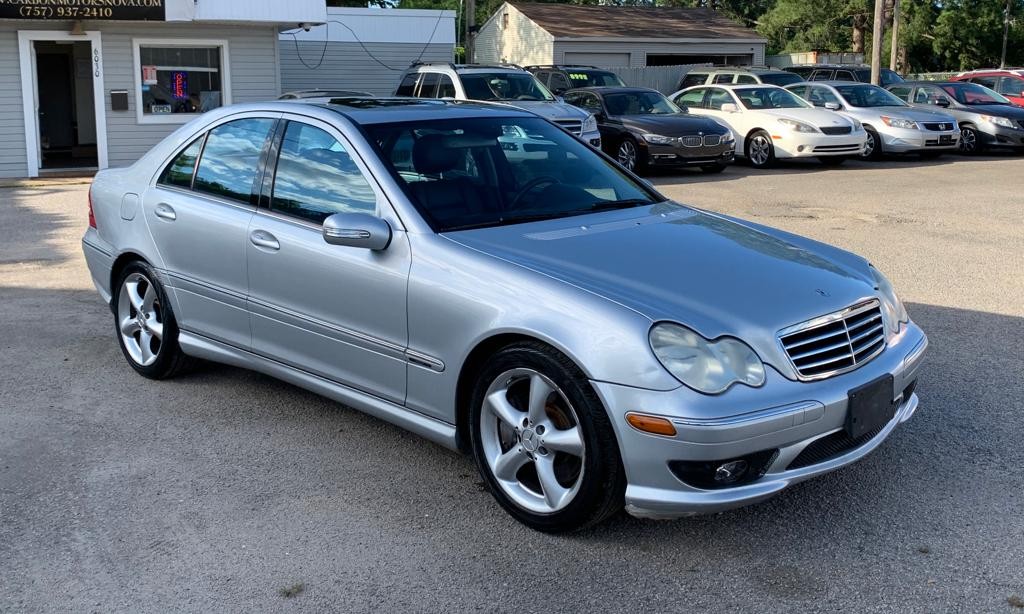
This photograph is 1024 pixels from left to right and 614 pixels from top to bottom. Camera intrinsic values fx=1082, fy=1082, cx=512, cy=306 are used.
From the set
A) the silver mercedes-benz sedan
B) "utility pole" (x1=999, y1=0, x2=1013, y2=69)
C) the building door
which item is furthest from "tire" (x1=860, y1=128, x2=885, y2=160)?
"utility pole" (x1=999, y1=0, x2=1013, y2=69)

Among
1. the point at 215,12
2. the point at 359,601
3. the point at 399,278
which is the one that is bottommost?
the point at 359,601

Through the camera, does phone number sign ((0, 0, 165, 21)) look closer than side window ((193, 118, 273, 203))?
No

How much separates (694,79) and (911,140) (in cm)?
632

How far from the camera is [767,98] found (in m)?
19.6

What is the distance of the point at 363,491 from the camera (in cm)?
445

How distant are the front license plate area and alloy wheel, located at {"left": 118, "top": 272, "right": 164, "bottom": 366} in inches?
143

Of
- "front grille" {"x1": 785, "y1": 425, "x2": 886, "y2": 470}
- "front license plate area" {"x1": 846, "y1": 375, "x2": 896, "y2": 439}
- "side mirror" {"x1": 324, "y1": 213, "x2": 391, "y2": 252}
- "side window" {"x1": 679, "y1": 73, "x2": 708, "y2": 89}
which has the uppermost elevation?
"side window" {"x1": 679, "y1": 73, "x2": 708, "y2": 89}

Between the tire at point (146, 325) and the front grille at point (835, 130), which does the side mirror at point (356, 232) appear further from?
the front grille at point (835, 130)

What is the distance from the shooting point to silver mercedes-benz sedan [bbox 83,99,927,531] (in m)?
3.69

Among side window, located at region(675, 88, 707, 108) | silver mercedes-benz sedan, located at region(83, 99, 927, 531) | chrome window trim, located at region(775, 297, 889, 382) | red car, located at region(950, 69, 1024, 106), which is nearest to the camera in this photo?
silver mercedes-benz sedan, located at region(83, 99, 927, 531)

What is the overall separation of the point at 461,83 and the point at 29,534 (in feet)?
44.9

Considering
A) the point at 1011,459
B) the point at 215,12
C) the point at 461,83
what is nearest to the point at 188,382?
the point at 1011,459

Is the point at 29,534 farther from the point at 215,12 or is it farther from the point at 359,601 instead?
the point at 215,12

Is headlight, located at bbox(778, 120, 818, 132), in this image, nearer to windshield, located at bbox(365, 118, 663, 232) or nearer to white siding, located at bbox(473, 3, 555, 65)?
windshield, located at bbox(365, 118, 663, 232)
